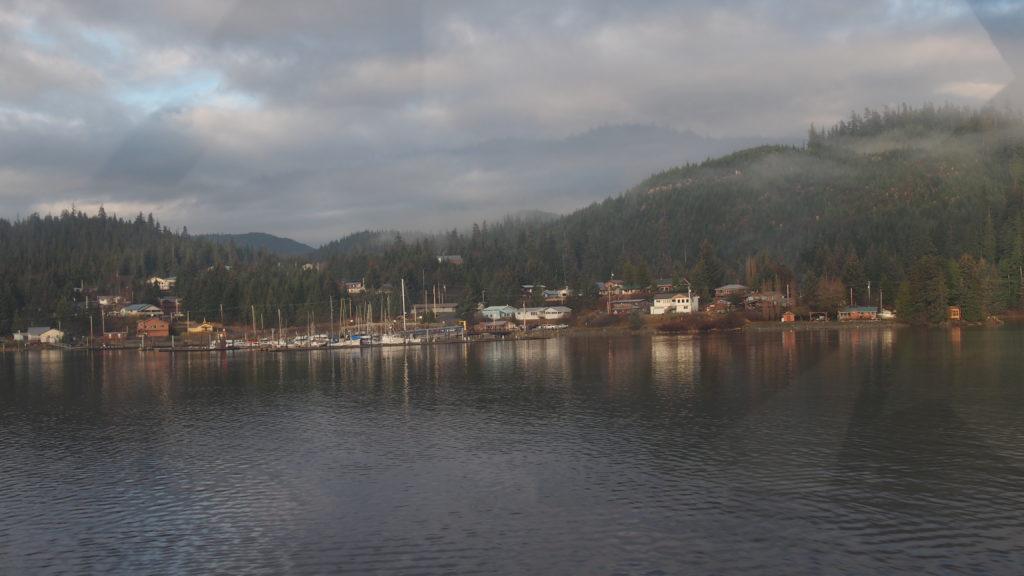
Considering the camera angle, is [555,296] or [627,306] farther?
[555,296]

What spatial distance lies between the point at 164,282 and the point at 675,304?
128915mm

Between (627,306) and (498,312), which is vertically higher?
(627,306)

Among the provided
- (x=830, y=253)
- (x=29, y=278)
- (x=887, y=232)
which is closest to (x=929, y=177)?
(x=887, y=232)

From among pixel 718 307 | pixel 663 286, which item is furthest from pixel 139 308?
pixel 718 307

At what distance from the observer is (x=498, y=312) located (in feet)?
384

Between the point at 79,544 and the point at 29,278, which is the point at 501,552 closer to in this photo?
the point at 79,544

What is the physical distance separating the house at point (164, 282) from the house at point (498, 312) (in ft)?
277

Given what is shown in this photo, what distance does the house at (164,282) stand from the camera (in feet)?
533

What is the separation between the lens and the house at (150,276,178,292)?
162363 millimetres

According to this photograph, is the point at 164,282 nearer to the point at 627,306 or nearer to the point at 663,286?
the point at 627,306

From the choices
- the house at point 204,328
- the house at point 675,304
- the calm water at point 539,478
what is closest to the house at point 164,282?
the house at point 204,328

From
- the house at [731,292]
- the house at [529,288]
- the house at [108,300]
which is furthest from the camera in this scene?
the house at [108,300]

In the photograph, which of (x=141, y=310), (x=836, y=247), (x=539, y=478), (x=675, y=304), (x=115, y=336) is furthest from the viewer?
(x=141, y=310)

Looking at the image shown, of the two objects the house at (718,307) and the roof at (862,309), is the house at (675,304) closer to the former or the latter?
the house at (718,307)
